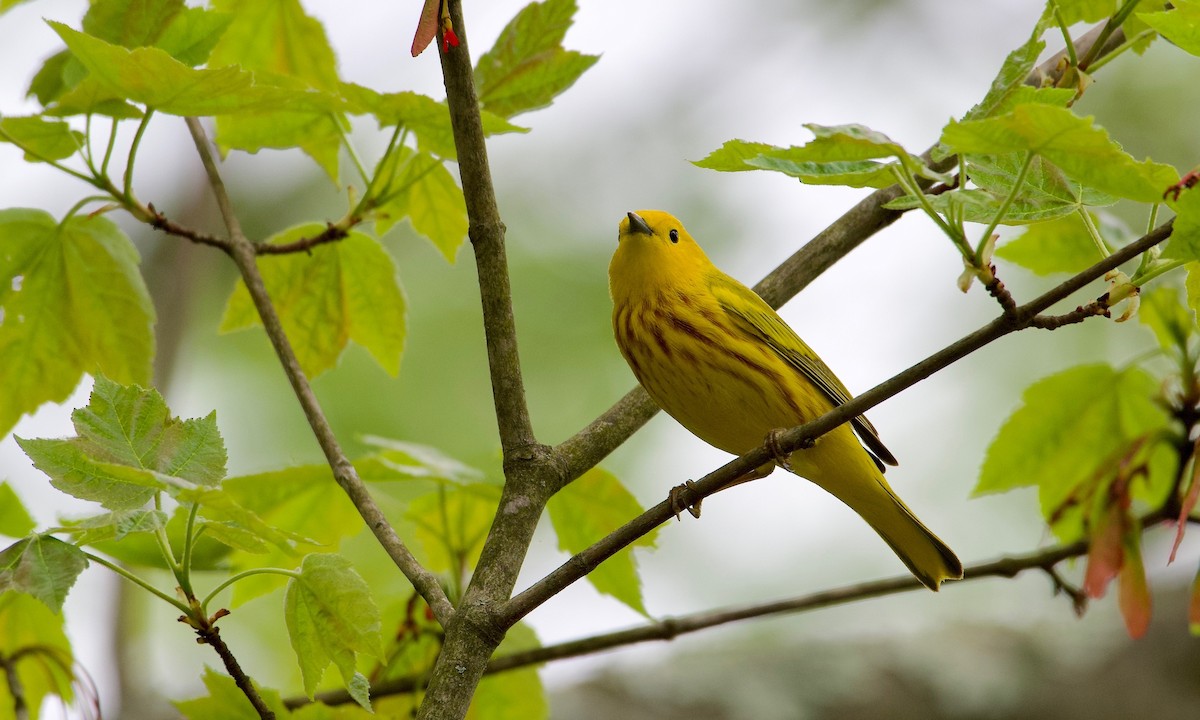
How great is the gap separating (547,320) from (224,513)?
470 centimetres

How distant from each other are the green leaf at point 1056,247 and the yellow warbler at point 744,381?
0.55 m

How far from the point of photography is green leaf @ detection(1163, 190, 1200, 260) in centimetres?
118

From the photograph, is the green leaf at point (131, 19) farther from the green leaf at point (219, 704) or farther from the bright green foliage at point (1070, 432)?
the bright green foliage at point (1070, 432)

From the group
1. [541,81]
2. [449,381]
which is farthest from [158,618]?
[541,81]

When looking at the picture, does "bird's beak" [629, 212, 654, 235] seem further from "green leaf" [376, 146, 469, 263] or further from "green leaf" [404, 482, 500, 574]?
"green leaf" [404, 482, 500, 574]

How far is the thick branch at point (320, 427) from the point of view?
161cm

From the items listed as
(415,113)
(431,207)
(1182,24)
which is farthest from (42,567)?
(1182,24)

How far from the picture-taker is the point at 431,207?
229 cm

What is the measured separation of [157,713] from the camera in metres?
3.01

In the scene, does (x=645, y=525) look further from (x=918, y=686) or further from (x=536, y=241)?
(x=536, y=241)

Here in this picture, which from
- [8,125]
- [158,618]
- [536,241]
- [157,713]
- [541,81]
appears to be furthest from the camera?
[536,241]

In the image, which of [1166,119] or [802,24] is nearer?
[1166,119]

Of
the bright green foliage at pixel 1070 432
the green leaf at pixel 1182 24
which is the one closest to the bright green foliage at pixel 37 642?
the bright green foliage at pixel 1070 432

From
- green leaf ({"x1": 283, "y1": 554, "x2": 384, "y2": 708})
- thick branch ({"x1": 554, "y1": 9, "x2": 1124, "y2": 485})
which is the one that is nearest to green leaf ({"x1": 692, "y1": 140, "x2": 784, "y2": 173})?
green leaf ({"x1": 283, "y1": 554, "x2": 384, "y2": 708})
